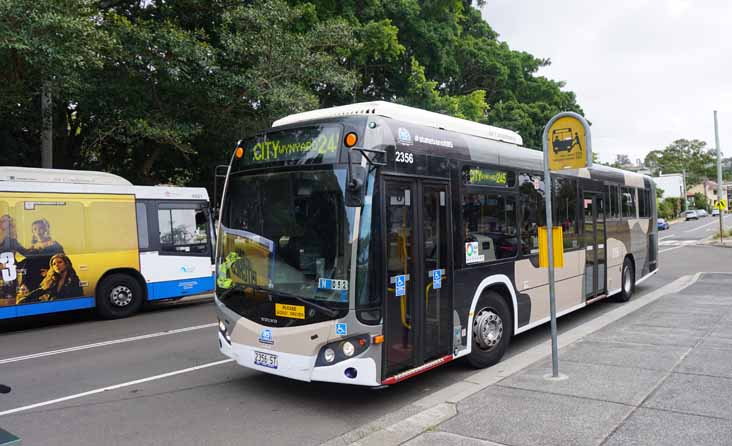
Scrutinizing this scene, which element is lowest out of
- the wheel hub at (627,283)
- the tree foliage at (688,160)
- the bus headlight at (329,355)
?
the wheel hub at (627,283)

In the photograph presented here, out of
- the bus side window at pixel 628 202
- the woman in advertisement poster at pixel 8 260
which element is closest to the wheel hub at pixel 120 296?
the woman in advertisement poster at pixel 8 260

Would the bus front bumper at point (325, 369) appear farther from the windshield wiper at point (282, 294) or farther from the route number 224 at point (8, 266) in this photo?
the route number 224 at point (8, 266)

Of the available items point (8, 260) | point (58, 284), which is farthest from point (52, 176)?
point (58, 284)

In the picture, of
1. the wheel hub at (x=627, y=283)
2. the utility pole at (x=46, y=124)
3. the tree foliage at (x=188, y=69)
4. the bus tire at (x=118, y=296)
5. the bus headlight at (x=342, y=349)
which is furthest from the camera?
the utility pole at (x=46, y=124)

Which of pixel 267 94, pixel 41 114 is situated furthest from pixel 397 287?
pixel 41 114

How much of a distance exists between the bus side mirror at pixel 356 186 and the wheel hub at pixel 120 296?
8.55 m

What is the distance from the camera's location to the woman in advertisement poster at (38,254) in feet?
34.1

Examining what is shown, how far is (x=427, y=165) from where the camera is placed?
6.02 m

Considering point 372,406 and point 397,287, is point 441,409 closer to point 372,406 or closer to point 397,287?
point 372,406

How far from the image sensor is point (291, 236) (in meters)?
5.43

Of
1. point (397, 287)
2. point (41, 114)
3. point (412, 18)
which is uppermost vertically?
point (412, 18)

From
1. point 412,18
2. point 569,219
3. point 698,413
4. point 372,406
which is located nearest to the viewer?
point 698,413

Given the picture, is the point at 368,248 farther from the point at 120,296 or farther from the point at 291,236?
the point at 120,296

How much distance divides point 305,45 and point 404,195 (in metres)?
9.80
